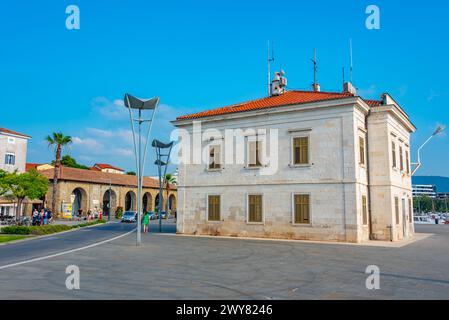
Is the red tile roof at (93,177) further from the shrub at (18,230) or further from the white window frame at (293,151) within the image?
the white window frame at (293,151)

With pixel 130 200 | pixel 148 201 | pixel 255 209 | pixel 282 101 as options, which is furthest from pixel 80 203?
pixel 282 101

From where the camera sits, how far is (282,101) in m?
25.2

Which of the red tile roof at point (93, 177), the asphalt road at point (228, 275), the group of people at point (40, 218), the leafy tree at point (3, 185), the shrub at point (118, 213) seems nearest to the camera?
the asphalt road at point (228, 275)

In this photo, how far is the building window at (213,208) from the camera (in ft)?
83.5

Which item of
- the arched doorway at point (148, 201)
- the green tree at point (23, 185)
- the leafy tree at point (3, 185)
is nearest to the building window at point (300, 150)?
the green tree at point (23, 185)

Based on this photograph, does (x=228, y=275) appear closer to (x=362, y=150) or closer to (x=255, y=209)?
(x=255, y=209)

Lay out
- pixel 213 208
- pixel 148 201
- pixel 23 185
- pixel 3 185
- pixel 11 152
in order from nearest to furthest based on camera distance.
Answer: pixel 213 208 → pixel 3 185 → pixel 23 185 → pixel 11 152 → pixel 148 201

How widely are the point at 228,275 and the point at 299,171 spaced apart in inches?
525

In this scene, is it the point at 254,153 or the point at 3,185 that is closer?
the point at 254,153

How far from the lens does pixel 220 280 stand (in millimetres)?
9562

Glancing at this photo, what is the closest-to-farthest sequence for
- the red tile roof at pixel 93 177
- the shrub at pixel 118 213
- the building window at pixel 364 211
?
the building window at pixel 364 211 → the red tile roof at pixel 93 177 → the shrub at pixel 118 213

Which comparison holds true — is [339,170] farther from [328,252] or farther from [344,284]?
[344,284]

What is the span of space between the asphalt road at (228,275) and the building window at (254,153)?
28.8 ft
